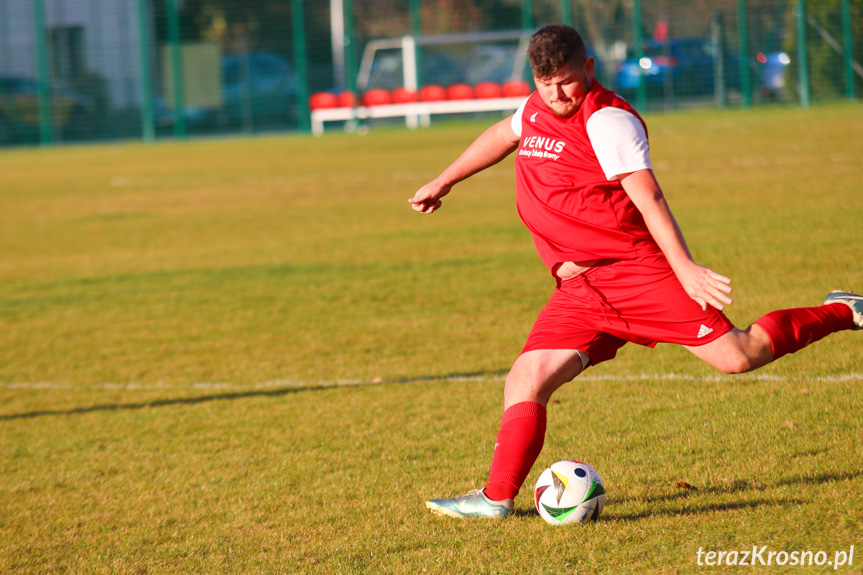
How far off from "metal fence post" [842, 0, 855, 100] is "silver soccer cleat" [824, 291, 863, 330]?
23207 mm

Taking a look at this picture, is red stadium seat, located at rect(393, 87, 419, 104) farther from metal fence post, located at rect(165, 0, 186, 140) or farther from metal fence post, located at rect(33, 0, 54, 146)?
metal fence post, located at rect(33, 0, 54, 146)

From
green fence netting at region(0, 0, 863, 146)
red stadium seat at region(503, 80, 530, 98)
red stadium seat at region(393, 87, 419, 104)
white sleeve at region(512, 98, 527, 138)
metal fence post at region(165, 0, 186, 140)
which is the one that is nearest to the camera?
white sleeve at region(512, 98, 527, 138)

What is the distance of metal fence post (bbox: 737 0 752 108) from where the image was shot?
1030 inches

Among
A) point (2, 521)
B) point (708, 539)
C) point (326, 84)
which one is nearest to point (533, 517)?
point (708, 539)

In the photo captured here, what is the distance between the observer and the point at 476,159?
12.4 feet

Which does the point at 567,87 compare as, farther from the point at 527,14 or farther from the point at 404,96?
the point at 527,14

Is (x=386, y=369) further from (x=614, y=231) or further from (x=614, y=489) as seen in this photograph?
(x=614, y=231)

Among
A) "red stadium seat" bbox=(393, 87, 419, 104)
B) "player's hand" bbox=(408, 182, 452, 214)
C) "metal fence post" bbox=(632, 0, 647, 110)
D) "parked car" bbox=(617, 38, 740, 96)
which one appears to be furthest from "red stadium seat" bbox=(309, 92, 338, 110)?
"player's hand" bbox=(408, 182, 452, 214)

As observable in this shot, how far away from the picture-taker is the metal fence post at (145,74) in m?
30.4

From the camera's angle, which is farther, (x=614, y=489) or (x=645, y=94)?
(x=645, y=94)

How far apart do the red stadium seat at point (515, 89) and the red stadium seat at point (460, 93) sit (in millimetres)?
1075

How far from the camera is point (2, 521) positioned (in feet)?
13.2

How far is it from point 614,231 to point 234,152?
71.5 feet

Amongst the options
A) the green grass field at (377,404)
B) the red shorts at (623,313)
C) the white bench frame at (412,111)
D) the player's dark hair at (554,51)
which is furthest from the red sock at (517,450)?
the white bench frame at (412,111)
